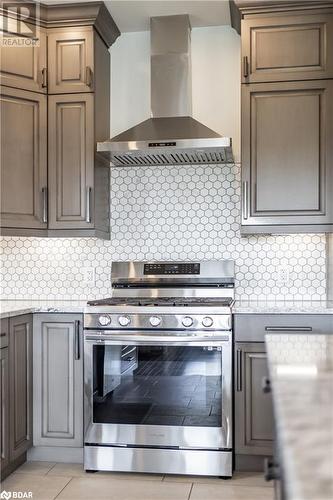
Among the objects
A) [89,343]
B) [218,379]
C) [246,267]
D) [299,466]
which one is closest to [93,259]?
[89,343]

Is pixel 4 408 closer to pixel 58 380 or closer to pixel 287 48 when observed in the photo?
pixel 58 380

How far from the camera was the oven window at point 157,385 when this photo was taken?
9.34 feet

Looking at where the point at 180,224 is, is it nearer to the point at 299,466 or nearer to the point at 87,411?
the point at 87,411

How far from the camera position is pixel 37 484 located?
2758 millimetres

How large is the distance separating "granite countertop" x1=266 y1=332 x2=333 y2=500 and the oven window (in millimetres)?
1352

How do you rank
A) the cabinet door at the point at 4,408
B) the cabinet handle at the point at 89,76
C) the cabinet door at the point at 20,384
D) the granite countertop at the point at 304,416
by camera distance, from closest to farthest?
the granite countertop at the point at 304,416
the cabinet door at the point at 4,408
the cabinet door at the point at 20,384
the cabinet handle at the point at 89,76

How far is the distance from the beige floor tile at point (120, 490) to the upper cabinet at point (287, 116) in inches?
57.8

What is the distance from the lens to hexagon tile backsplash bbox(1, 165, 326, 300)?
3422mm

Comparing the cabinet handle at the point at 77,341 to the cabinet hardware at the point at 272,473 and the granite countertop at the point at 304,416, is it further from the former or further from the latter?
the cabinet hardware at the point at 272,473

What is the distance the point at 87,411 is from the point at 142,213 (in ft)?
4.38

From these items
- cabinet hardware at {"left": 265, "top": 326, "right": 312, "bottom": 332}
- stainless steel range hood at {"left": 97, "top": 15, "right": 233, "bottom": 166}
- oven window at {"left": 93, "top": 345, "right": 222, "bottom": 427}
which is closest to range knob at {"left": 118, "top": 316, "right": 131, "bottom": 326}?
oven window at {"left": 93, "top": 345, "right": 222, "bottom": 427}

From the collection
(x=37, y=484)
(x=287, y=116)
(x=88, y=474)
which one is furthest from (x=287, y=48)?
(x=37, y=484)

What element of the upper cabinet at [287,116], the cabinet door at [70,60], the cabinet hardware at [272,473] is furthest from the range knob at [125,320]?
the cabinet hardware at [272,473]

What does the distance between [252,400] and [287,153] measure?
1.42 meters
